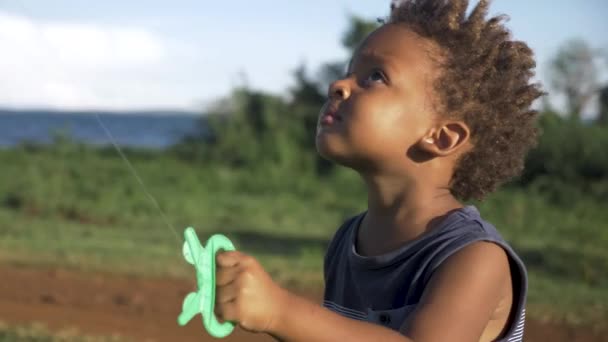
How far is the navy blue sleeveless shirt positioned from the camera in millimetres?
1915

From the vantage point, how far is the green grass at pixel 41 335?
5016mm

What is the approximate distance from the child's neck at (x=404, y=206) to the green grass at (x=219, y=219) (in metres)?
4.21

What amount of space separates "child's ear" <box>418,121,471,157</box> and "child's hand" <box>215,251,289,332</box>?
0.66 meters

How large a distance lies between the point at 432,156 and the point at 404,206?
4.7 inches

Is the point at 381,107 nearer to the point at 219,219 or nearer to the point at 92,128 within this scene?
the point at 219,219

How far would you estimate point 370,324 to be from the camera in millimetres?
1690

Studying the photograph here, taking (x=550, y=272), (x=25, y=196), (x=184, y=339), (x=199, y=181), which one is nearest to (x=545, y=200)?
(x=550, y=272)

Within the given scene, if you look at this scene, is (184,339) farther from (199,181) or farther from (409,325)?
(199,181)

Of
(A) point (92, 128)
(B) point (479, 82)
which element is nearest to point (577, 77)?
(B) point (479, 82)

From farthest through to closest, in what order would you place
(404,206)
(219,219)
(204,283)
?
(219,219) < (404,206) < (204,283)

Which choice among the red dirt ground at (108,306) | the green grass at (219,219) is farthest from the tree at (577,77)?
the red dirt ground at (108,306)

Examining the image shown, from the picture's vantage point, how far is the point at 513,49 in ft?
6.99

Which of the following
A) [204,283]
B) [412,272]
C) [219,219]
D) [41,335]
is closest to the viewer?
[204,283]

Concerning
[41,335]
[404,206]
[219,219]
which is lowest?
[219,219]
